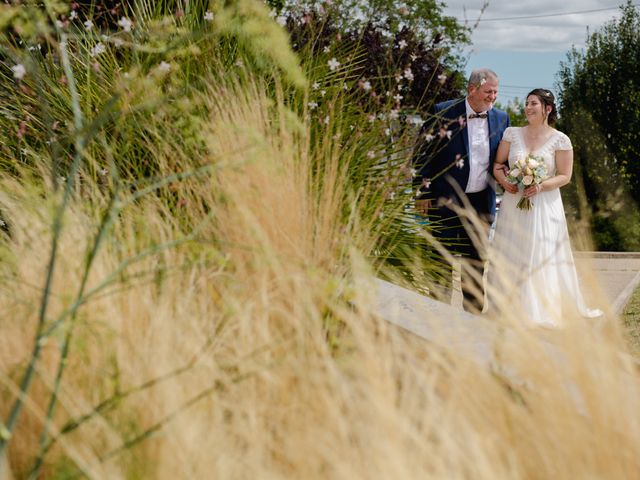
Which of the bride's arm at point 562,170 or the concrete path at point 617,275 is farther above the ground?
the bride's arm at point 562,170

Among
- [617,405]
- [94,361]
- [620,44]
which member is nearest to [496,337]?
[617,405]

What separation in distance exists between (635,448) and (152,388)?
134 cm

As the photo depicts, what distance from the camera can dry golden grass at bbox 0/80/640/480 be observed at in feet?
6.91

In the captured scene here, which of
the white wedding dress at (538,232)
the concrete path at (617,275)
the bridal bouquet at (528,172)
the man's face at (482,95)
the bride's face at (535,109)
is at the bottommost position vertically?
the concrete path at (617,275)

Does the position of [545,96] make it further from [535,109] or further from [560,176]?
[560,176]

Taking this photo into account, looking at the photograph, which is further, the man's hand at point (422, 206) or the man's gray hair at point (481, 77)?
the man's gray hair at point (481, 77)

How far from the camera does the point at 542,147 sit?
7.75 meters

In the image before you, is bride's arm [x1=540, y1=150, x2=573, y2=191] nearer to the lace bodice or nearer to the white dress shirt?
the lace bodice

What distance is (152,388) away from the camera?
2525 millimetres

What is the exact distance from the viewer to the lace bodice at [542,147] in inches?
300

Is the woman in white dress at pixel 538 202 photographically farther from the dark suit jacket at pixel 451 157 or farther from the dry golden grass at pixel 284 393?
the dry golden grass at pixel 284 393

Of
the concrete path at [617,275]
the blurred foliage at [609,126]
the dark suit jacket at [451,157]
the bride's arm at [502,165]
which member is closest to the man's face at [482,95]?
the dark suit jacket at [451,157]

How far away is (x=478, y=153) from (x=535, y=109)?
2.72 ft

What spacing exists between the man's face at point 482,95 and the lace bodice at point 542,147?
53 cm
